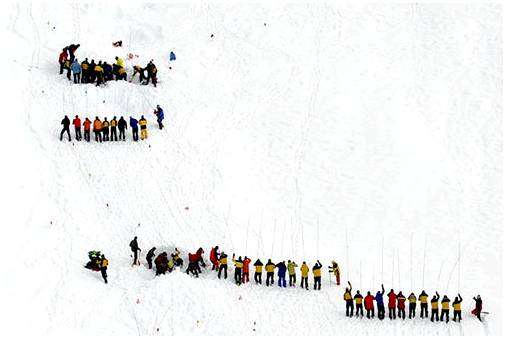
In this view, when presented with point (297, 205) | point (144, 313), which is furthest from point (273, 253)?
point (144, 313)

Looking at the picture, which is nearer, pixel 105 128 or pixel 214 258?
pixel 214 258

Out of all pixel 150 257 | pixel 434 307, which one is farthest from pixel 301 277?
pixel 150 257

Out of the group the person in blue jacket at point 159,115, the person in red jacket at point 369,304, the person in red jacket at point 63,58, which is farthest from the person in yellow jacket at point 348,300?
the person in red jacket at point 63,58

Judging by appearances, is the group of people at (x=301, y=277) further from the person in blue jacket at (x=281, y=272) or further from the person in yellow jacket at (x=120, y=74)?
the person in yellow jacket at (x=120, y=74)

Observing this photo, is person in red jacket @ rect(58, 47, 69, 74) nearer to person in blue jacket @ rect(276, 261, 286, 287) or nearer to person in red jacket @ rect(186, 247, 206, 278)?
person in red jacket @ rect(186, 247, 206, 278)

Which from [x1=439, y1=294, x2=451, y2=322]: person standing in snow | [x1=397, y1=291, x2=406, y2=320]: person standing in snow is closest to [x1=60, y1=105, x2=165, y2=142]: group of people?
[x1=397, y1=291, x2=406, y2=320]: person standing in snow

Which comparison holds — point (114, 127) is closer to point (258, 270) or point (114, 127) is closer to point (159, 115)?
point (159, 115)

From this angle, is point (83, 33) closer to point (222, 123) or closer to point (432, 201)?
point (222, 123)
